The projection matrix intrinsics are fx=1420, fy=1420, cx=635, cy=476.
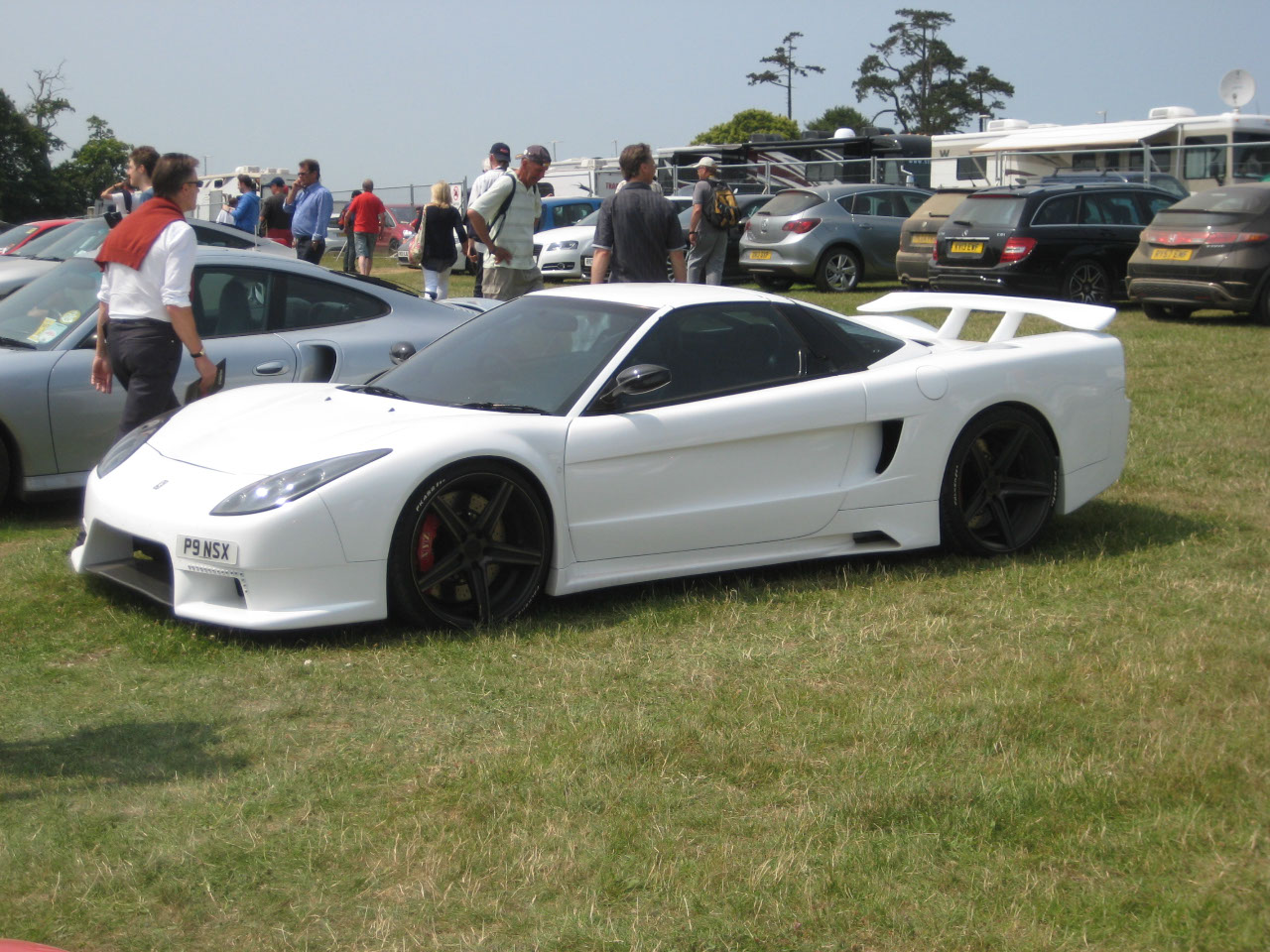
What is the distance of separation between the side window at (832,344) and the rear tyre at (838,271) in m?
13.1

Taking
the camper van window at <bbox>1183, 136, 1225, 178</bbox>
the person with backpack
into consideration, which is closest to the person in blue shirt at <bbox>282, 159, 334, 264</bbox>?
the person with backpack

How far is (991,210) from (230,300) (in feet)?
37.1

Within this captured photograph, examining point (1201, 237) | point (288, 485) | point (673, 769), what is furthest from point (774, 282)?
point (673, 769)

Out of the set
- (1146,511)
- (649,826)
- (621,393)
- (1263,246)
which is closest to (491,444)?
(621,393)

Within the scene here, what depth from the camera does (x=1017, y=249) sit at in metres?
16.1

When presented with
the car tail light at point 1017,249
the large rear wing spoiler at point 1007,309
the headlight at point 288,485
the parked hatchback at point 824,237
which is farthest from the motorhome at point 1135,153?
the headlight at point 288,485

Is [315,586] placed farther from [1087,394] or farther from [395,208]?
[395,208]

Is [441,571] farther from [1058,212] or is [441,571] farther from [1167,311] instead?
[1058,212]

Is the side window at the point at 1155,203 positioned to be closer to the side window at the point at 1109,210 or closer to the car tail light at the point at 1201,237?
the side window at the point at 1109,210

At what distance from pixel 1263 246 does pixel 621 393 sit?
1099 cm

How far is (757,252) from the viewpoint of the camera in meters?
19.4

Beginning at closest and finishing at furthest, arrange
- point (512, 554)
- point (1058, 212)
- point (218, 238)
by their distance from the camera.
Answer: point (512, 554) → point (218, 238) → point (1058, 212)

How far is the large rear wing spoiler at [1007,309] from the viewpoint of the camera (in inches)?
256

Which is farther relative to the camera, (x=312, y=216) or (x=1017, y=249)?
(x=1017, y=249)
